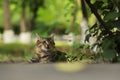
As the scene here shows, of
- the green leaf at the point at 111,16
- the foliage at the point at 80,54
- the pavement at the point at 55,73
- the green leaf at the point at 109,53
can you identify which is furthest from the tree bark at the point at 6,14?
the pavement at the point at 55,73

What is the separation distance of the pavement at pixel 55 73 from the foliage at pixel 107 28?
2.41m

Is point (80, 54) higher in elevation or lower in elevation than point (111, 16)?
lower

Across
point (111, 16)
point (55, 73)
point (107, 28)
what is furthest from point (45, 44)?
point (55, 73)

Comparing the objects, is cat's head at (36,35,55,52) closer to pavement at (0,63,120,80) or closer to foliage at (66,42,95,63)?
foliage at (66,42,95,63)

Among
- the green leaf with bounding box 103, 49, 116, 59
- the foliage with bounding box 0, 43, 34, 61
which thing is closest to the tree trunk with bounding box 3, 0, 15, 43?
the foliage with bounding box 0, 43, 34, 61

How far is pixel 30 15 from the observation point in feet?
118

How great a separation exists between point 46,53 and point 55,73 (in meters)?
3.44

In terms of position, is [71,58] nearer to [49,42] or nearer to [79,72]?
[49,42]

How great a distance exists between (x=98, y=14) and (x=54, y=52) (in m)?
0.89

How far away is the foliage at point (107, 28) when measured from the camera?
532 cm

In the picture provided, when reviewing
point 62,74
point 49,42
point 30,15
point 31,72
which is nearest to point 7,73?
point 31,72

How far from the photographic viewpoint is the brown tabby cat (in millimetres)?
5910

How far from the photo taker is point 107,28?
222 inches

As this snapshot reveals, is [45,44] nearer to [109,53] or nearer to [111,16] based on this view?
[111,16]
